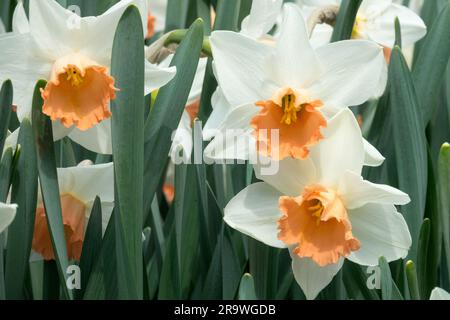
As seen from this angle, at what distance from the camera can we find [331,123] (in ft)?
3.57

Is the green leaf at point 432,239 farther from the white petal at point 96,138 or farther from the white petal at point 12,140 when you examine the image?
the white petal at point 12,140

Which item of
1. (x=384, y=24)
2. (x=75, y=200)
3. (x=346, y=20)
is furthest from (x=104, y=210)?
(x=384, y=24)

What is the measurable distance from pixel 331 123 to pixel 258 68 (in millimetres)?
129

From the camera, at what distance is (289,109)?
1096 millimetres

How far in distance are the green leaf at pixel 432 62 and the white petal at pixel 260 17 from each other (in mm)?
253

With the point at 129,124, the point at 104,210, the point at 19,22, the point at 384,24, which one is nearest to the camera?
the point at 129,124

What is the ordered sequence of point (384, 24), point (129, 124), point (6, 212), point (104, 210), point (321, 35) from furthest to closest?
1. point (384, 24)
2. point (321, 35)
3. point (104, 210)
4. point (129, 124)
5. point (6, 212)

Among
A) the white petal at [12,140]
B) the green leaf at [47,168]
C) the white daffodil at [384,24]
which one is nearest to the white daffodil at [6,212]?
the green leaf at [47,168]

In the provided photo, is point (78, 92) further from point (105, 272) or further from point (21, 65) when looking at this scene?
point (105, 272)

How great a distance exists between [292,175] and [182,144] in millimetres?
250

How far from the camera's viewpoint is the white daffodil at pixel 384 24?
157cm

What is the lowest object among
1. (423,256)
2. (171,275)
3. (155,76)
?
(171,275)

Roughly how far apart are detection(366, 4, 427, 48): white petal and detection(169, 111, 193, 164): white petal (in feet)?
1.40

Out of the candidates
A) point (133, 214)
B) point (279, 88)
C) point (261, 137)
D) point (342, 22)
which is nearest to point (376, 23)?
point (342, 22)
